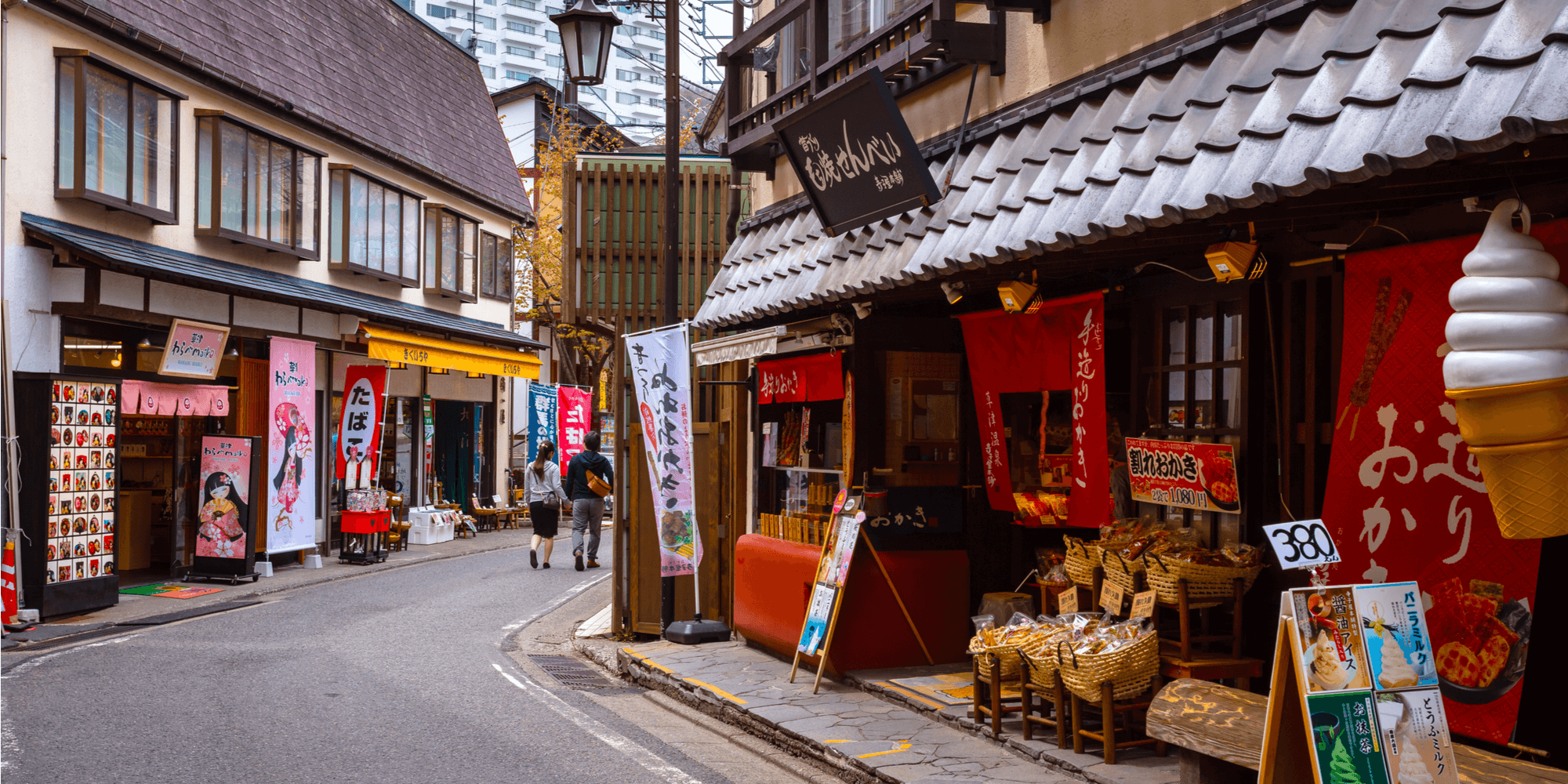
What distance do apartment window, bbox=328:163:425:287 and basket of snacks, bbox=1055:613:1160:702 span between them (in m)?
18.8

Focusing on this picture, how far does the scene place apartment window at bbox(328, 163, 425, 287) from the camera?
22.5 meters

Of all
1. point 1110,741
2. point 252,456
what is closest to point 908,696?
point 1110,741

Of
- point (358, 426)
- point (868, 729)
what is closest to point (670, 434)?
point (868, 729)

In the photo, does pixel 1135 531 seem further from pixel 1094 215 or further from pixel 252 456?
pixel 252 456

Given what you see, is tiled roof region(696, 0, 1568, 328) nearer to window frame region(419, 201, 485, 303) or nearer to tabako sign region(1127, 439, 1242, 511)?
tabako sign region(1127, 439, 1242, 511)

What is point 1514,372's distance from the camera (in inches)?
175

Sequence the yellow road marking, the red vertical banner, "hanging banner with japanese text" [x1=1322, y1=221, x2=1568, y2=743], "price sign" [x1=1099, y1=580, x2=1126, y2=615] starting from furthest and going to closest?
the yellow road marking < the red vertical banner < "price sign" [x1=1099, y1=580, x2=1126, y2=615] < "hanging banner with japanese text" [x1=1322, y1=221, x2=1568, y2=743]

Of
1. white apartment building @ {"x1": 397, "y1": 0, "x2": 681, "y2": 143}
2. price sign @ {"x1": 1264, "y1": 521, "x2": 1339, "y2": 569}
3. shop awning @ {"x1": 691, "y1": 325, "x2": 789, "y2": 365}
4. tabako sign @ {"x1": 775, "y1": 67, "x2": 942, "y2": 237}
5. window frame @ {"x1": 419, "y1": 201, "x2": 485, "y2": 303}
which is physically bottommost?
price sign @ {"x1": 1264, "y1": 521, "x2": 1339, "y2": 569}

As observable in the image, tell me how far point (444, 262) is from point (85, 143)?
11700 millimetres

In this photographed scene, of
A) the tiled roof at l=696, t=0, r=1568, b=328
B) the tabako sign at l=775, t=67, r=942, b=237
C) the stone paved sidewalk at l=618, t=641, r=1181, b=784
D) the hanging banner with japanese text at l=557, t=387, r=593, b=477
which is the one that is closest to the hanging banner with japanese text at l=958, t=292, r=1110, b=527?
the tiled roof at l=696, t=0, r=1568, b=328

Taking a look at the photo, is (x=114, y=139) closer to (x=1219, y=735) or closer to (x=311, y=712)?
(x=311, y=712)

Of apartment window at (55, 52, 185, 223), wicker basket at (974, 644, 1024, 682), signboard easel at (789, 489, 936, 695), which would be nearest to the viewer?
wicker basket at (974, 644, 1024, 682)

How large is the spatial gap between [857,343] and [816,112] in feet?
6.60

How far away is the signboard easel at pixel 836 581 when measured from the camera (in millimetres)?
9508
